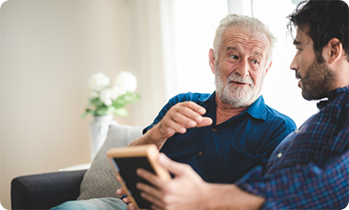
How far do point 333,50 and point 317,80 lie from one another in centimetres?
10

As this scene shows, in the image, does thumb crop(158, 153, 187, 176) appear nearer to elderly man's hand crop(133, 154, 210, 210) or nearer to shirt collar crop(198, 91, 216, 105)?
elderly man's hand crop(133, 154, 210, 210)

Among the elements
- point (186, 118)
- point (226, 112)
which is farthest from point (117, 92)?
point (186, 118)

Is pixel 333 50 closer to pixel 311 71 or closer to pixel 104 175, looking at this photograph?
pixel 311 71

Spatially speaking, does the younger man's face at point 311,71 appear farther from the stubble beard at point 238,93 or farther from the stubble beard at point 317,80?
the stubble beard at point 238,93

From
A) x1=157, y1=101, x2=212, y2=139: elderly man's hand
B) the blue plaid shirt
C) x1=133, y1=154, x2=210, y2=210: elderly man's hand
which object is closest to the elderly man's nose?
x1=157, y1=101, x2=212, y2=139: elderly man's hand

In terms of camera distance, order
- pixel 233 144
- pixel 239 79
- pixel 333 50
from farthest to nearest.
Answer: pixel 239 79 → pixel 233 144 → pixel 333 50

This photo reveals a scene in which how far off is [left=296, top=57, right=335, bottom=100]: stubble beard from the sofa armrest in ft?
4.41

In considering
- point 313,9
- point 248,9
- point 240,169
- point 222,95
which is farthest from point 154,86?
point 313,9

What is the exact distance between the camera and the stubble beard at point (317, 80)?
815 mm

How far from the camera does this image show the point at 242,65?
Result: 1.23 m

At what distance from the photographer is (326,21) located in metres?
0.83

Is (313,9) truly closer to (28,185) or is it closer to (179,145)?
(179,145)

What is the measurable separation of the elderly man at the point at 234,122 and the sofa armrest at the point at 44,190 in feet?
1.40

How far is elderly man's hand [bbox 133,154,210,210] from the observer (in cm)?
58
